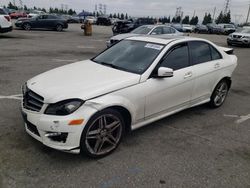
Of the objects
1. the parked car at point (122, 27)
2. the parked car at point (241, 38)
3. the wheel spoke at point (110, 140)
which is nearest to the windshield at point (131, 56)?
the wheel spoke at point (110, 140)

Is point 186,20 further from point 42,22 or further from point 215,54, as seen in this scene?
point 215,54

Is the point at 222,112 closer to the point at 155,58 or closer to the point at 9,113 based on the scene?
the point at 155,58

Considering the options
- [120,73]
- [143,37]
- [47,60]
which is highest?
[143,37]

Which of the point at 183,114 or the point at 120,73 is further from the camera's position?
the point at 183,114

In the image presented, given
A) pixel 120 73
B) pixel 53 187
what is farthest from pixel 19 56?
pixel 53 187

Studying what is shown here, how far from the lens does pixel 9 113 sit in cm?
471

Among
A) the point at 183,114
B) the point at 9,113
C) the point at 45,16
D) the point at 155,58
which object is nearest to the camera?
the point at 155,58

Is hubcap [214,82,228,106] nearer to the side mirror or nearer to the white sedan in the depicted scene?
the white sedan

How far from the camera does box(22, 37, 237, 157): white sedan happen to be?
316 centimetres

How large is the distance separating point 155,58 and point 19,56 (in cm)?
810

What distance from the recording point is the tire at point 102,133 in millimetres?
3260

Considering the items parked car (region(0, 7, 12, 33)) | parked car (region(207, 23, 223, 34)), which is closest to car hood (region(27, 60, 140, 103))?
parked car (region(0, 7, 12, 33))

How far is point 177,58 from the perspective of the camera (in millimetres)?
4387

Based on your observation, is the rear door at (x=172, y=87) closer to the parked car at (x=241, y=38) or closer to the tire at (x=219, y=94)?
the tire at (x=219, y=94)
